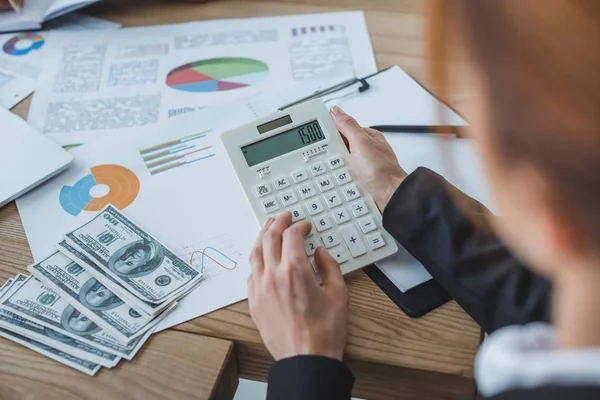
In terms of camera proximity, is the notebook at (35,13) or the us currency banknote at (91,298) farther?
the notebook at (35,13)

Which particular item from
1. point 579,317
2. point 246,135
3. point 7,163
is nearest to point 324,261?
point 246,135

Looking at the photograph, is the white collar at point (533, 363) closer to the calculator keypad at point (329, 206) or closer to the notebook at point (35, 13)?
the calculator keypad at point (329, 206)

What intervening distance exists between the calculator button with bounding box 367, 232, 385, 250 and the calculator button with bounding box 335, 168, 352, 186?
71mm

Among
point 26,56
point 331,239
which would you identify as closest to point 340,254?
point 331,239

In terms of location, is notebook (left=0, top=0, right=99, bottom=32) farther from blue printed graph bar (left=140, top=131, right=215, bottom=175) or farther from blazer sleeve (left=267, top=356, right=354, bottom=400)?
blazer sleeve (left=267, top=356, right=354, bottom=400)

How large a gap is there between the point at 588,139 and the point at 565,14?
2.9 inches

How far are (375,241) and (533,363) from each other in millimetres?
275

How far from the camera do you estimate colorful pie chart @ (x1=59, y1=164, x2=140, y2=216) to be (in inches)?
29.3

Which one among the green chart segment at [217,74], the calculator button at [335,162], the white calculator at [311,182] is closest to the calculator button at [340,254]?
the white calculator at [311,182]

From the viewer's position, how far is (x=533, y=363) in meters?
0.41

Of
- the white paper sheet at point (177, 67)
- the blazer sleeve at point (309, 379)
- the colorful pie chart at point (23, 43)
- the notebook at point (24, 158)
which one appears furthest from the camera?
the colorful pie chart at point (23, 43)

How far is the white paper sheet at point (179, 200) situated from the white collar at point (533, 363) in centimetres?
29

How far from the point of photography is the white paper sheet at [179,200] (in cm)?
67

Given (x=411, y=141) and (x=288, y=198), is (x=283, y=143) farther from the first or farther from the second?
(x=411, y=141)
